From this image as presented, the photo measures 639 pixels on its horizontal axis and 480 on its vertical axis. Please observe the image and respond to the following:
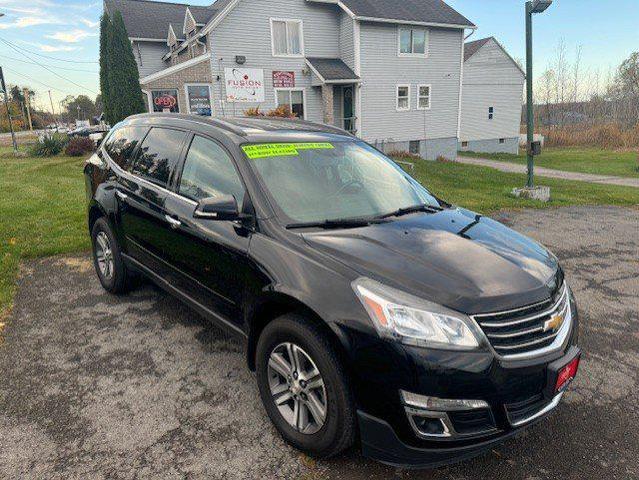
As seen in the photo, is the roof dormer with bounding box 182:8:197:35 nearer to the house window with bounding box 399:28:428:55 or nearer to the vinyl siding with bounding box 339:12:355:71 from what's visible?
the vinyl siding with bounding box 339:12:355:71

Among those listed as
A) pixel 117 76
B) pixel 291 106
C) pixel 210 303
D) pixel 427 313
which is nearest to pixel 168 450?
pixel 210 303

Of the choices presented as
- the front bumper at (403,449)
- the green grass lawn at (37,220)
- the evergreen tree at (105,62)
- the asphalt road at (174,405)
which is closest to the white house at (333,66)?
the evergreen tree at (105,62)

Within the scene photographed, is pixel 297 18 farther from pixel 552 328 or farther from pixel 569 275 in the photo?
pixel 552 328

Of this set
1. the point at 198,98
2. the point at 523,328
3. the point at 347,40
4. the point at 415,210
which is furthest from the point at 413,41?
the point at 523,328

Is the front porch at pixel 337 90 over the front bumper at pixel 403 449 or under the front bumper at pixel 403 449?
over

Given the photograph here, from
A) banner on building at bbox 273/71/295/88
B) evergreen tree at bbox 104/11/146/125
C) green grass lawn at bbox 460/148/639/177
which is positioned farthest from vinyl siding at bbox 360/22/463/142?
evergreen tree at bbox 104/11/146/125

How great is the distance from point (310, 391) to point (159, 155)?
2.51 metres

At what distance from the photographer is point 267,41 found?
806 inches

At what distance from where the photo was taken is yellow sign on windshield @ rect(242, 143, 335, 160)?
10.3 ft

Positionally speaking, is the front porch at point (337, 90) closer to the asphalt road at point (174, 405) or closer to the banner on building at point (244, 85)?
the banner on building at point (244, 85)

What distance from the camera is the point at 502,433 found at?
216 cm

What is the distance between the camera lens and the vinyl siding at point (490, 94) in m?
30.6

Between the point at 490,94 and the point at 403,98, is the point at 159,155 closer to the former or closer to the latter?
the point at 403,98

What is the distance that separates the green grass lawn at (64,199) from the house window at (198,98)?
561cm
